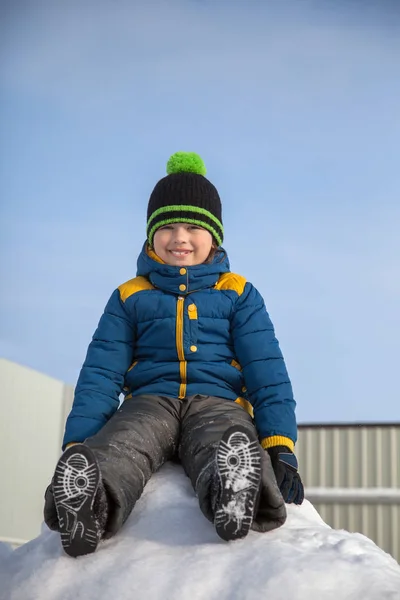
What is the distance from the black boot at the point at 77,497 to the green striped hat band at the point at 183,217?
1.13m

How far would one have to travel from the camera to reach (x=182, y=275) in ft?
8.87

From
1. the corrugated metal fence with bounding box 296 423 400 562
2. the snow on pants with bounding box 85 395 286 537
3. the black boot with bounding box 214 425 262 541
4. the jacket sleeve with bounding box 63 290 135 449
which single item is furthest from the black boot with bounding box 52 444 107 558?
the corrugated metal fence with bounding box 296 423 400 562

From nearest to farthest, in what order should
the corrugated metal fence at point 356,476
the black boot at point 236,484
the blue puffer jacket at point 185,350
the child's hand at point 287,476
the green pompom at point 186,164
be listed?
the black boot at point 236,484 → the child's hand at point 287,476 → the blue puffer jacket at point 185,350 → the green pompom at point 186,164 → the corrugated metal fence at point 356,476


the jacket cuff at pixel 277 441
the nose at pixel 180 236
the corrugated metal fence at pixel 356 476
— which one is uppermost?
the nose at pixel 180 236

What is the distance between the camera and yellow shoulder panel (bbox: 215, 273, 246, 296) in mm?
2750

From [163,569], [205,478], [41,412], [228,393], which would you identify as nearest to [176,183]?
[228,393]

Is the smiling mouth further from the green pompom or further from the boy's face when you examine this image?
the green pompom

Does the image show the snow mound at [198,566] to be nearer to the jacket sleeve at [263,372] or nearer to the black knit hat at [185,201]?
the jacket sleeve at [263,372]

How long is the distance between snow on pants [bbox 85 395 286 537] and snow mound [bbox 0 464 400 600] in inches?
3.2

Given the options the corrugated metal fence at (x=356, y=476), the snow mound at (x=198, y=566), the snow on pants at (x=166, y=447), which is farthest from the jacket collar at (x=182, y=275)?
the corrugated metal fence at (x=356, y=476)

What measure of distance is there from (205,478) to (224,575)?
0.29 metres

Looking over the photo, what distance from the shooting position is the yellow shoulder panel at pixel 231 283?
275 cm

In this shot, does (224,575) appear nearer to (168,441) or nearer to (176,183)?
(168,441)

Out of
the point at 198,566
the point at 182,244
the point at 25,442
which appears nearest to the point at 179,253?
the point at 182,244
